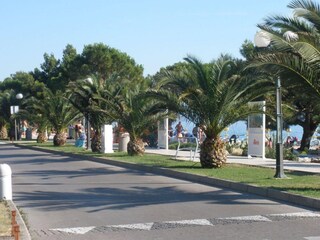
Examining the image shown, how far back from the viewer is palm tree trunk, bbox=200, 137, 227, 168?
18266 mm

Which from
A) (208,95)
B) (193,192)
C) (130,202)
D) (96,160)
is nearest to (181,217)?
(130,202)

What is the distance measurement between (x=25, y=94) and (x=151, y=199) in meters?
50.2

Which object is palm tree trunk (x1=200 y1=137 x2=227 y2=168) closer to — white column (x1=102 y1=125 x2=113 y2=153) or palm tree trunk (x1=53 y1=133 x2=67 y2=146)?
white column (x1=102 y1=125 x2=113 y2=153)

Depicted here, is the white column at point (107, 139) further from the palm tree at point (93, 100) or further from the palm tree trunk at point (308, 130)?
the palm tree trunk at point (308, 130)

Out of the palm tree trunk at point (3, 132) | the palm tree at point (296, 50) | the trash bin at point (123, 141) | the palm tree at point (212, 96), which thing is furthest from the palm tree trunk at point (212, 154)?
the palm tree trunk at point (3, 132)

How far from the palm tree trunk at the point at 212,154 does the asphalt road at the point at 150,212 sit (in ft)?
8.57

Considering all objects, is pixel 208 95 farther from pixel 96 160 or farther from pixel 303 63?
pixel 96 160

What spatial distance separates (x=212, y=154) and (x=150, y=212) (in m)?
8.13

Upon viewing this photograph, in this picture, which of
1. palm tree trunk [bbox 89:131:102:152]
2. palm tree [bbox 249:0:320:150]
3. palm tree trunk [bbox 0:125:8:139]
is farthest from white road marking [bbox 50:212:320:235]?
palm tree trunk [bbox 0:125:8:139]

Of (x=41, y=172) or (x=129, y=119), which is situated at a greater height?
(x=129, y=119)

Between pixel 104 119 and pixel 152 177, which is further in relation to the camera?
pixel 104 119

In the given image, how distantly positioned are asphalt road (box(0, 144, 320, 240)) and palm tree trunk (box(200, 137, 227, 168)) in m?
2.61

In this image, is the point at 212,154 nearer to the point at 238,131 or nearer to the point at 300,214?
the point at 300,214

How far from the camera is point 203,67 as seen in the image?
18156 millimetres
